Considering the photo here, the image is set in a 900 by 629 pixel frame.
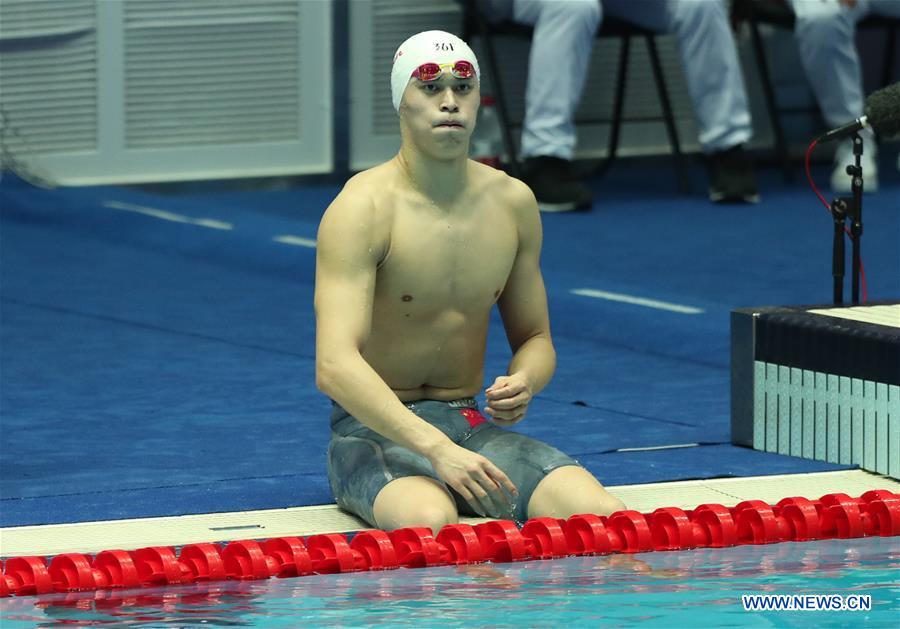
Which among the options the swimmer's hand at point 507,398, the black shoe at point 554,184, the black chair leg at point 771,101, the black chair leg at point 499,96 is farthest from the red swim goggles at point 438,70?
the black chair leg at point 771,101

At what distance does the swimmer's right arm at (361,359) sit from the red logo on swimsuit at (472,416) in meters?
0.23

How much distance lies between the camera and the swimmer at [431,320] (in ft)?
12.4

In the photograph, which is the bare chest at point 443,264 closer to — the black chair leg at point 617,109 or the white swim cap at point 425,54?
the white swim cap at point 425,54

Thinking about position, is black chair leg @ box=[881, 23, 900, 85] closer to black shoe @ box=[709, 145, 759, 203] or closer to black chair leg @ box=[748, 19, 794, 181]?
black chair leg @ box=[748, 19, 794, 181]

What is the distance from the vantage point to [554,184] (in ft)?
28.4

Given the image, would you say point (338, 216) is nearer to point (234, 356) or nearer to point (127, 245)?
point (234, 356)

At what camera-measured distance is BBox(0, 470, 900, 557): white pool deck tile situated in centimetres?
372

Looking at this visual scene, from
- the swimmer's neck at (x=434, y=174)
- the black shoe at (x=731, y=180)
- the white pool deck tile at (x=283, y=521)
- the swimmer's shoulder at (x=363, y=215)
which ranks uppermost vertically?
the swimmer's neck at (x=434, y=174)

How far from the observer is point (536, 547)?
12.1 ft

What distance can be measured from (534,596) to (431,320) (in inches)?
31.3

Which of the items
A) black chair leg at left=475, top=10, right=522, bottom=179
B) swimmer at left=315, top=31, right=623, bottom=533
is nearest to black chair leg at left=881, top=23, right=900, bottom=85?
black chair leg at left=475, top=10, right=522, bottom=179

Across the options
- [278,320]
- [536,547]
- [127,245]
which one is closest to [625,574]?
[536,547]

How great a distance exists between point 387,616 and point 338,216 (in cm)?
95

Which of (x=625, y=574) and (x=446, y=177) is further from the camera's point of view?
(x=446, y=177)
